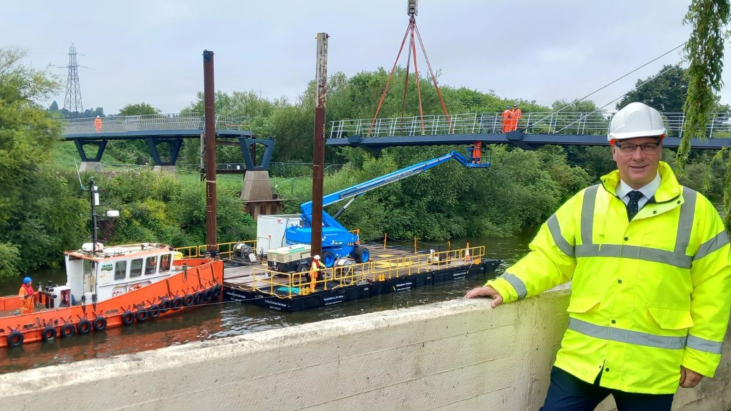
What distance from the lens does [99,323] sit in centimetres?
1631

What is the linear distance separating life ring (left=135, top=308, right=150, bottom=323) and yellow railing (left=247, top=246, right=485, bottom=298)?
3.52 m

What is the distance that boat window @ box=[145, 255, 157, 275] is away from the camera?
57.7 feet

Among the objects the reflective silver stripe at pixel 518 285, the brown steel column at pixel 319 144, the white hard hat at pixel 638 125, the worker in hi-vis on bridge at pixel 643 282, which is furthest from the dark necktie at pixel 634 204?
the brown steel column at pixel 319 144

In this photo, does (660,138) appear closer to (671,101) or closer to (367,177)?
(367,177)

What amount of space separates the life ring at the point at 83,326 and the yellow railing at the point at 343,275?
17.0 ft

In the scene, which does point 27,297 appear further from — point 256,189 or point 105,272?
point 256,189

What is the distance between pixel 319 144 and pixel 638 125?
17950 millimetres

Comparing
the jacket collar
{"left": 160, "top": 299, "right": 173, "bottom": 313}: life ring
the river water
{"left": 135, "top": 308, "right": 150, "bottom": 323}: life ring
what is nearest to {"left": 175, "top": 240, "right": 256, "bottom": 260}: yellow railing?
the river water

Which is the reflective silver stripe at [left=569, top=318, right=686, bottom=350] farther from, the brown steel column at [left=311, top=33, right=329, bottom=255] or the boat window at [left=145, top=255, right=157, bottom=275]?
the brown steel column at [left=311, top=33, right=329, bottom=255]

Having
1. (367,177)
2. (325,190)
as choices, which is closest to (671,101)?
(367,177)

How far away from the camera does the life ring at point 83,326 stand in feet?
52.3

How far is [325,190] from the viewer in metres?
36.4

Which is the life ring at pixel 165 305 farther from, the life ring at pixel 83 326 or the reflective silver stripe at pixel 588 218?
the reflective silver stripe at pixel 588 218

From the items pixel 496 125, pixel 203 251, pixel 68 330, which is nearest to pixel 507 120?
pixel 496 125
